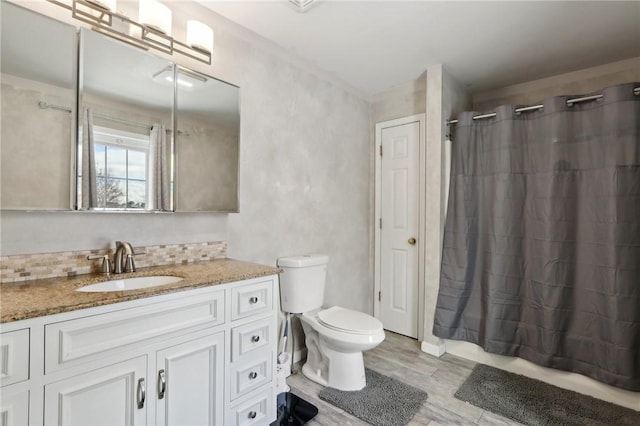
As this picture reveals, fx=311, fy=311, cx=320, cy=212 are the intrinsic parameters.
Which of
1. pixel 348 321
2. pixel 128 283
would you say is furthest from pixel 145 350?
pixel 348 321

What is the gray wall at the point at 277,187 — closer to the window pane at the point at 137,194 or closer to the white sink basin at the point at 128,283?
the window pane at the point at 137,194

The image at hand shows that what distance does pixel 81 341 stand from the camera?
3.30ft

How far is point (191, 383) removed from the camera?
4.23ft

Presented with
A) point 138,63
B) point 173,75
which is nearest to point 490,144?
point 173,75

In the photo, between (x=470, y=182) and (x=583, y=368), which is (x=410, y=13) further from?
(x=583, y=368)

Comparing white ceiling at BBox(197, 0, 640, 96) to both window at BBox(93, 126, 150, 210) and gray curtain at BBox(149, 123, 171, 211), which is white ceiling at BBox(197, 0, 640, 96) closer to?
gray curtain at BBox(149, 123, 171, 211)

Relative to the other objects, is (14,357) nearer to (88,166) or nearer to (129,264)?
(129,264)

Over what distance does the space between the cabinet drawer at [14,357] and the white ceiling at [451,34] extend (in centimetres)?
176

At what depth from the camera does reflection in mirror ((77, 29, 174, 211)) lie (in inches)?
53.6

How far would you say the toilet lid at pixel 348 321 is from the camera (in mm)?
1938

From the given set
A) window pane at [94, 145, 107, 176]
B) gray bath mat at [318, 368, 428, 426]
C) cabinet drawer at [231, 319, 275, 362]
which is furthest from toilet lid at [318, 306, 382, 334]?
window pane at [94, 145, 107, 176]

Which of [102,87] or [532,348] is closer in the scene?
[102,87]

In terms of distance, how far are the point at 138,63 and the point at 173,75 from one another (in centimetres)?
17

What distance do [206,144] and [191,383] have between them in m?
1.22
